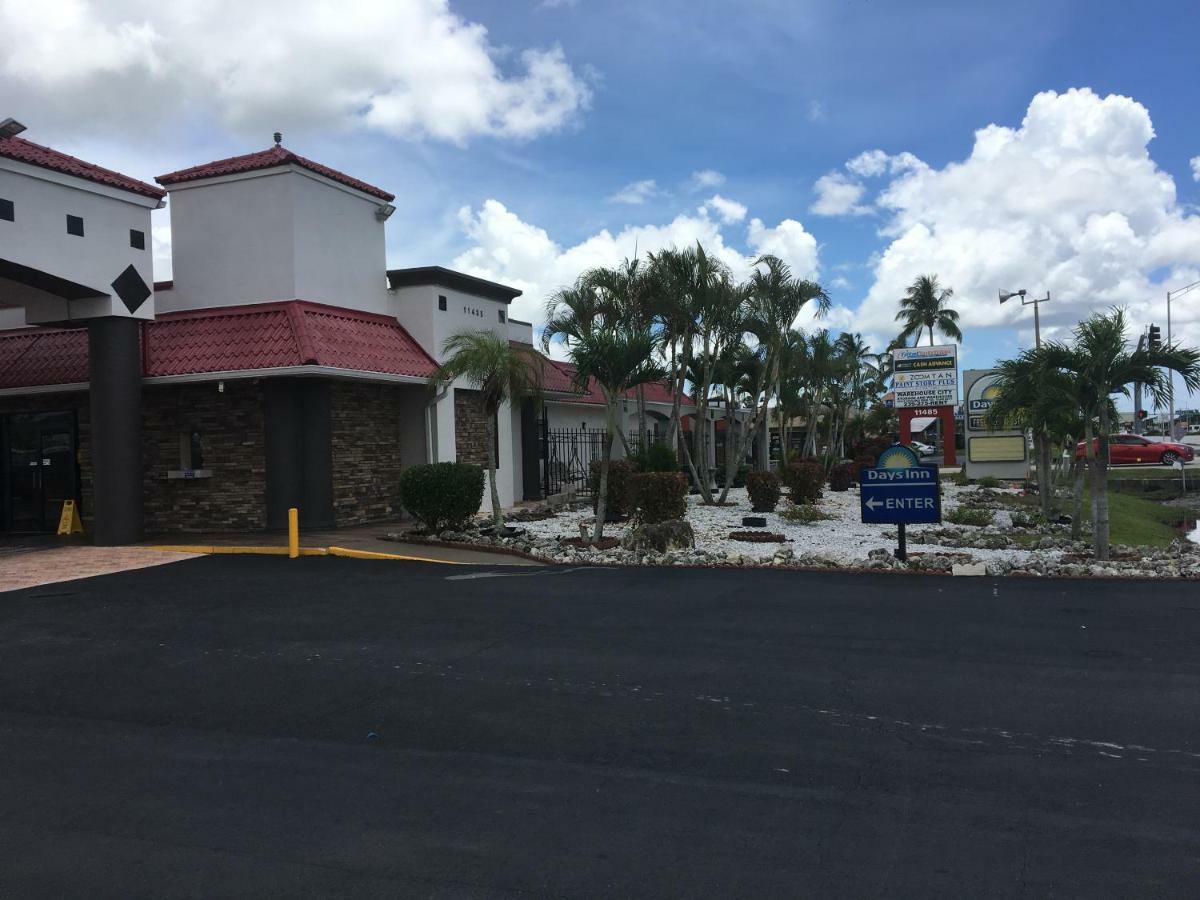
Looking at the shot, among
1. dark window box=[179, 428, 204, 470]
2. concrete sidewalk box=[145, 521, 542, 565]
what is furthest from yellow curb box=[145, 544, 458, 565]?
dark window box=[179, 428, 204, 470]

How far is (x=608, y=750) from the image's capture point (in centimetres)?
564

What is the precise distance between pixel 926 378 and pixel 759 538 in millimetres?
25282

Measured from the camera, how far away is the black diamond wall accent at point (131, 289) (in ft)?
53.9

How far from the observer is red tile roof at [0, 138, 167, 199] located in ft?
48.4

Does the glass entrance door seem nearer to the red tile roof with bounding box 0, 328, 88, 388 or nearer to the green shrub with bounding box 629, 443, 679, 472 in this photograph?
the red tile roof with bounding box 0, 328, 88, 388

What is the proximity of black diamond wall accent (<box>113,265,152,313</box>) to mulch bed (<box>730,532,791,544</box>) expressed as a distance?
11.2 meters

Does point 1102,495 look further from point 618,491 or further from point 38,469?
point 38,469

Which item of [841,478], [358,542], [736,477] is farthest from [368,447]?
[841,478]

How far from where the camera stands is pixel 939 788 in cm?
496

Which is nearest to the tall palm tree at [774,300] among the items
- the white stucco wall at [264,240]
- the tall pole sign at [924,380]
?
the white stucco wall at [264,240]

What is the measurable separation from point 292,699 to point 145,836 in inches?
90.9

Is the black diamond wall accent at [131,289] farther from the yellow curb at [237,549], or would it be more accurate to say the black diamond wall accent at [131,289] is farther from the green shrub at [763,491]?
the green shrub at [763,491]

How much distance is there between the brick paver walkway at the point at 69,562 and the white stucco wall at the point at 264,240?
530 cm

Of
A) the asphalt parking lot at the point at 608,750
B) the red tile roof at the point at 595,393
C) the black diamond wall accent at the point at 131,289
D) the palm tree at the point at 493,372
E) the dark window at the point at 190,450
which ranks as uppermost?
the black diamond wall accent at the point at 131,289
